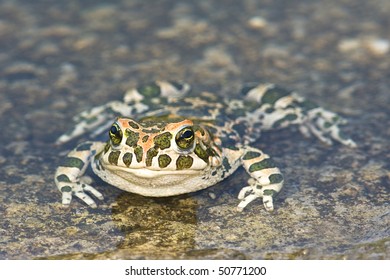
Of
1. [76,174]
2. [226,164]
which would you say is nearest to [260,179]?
[226,164]

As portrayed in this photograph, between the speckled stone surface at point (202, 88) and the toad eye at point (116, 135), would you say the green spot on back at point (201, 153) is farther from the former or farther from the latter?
the toad eye at point (116, 135)

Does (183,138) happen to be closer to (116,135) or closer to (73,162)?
(116,135)

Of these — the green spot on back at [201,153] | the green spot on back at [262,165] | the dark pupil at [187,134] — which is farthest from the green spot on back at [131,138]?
Result: the green spot on back at [262,165]

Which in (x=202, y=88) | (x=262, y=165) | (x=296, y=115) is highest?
(x=202, y=88)

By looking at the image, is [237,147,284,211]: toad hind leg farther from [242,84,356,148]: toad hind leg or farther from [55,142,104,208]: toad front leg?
[55,142,104,208]: toad front leg

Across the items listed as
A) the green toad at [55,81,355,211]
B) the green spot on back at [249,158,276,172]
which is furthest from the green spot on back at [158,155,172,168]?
the green spot on back at [249,158,276,172]
